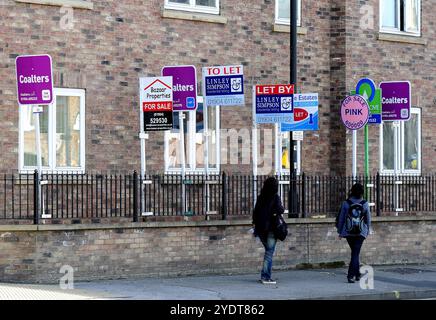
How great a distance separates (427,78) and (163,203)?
27.9ft

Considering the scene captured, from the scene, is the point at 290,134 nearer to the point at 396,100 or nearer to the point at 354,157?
the point at 354,157

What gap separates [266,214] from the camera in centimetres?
1902

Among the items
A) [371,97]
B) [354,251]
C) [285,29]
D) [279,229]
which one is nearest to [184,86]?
[285,29]

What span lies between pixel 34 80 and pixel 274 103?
201 inches

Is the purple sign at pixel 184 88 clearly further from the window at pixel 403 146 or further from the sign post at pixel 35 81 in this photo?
the window at pixel 403 146

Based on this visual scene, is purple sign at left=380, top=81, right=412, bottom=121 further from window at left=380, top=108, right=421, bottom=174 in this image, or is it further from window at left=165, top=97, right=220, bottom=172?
window at left=165, top=97, right=220, bottom=172

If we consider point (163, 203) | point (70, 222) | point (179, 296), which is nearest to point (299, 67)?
point (163, 203)

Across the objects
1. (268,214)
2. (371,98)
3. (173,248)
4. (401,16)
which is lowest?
(173,248)

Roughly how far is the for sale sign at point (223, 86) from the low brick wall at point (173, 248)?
7.98 feet

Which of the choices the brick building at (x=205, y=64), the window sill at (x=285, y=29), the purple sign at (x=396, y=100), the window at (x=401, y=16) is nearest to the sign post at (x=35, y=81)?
the brick building at (x=205, y=64)

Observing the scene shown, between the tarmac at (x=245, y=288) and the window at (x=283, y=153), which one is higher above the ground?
the window at (x=283, y=153)

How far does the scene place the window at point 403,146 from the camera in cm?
2609

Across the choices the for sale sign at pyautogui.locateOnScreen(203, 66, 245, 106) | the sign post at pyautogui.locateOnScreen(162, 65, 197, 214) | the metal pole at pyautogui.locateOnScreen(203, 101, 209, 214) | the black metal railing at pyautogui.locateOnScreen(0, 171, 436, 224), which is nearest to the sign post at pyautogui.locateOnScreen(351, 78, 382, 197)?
the black metal railing at pyautogui.locateOnScreen(0, 171, 436, 224)

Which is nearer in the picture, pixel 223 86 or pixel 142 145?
pixel 142 145
